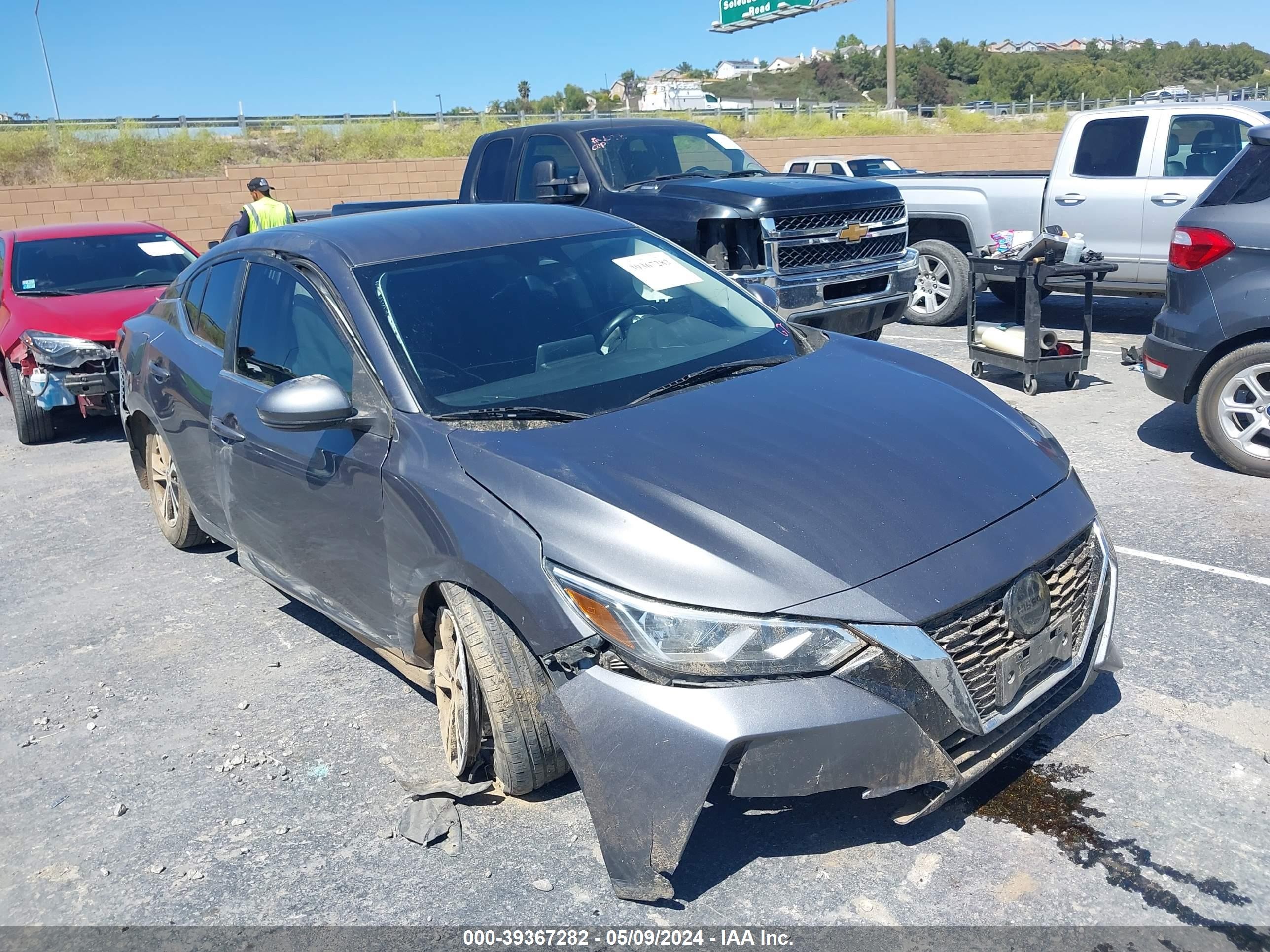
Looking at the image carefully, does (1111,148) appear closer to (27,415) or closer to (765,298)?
(765,298)

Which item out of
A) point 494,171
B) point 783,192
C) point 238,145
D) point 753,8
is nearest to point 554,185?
point 494,171

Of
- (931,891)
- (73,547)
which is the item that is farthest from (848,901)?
(73,547)

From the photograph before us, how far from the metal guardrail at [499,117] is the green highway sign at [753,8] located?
10.5ft

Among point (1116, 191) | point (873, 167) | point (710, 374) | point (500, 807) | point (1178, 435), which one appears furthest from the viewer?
point (873, 167)

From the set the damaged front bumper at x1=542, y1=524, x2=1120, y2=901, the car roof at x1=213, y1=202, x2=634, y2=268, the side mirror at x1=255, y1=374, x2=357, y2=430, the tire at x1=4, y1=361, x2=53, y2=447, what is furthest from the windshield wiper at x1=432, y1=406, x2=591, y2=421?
the tire at x1=4, y1=361, x2=53, y2=447

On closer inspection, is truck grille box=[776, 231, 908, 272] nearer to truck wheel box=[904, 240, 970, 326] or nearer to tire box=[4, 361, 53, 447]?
truck wheel box=[904, 240, 970, 326]

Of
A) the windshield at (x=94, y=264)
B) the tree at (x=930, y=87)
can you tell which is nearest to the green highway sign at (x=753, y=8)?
the windshield at (x=94, y=264)

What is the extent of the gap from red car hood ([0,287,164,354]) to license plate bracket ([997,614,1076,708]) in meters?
A: 7.52

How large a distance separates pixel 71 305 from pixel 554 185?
4004 mm

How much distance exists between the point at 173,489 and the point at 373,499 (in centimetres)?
275

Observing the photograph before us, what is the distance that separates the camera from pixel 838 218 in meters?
8.58

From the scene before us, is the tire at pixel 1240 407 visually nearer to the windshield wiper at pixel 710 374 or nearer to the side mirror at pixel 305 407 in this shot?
the windshield wiper at pixel 710 374

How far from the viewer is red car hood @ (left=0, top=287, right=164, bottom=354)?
27.7 feet

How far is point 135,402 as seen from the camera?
18.8 feet
